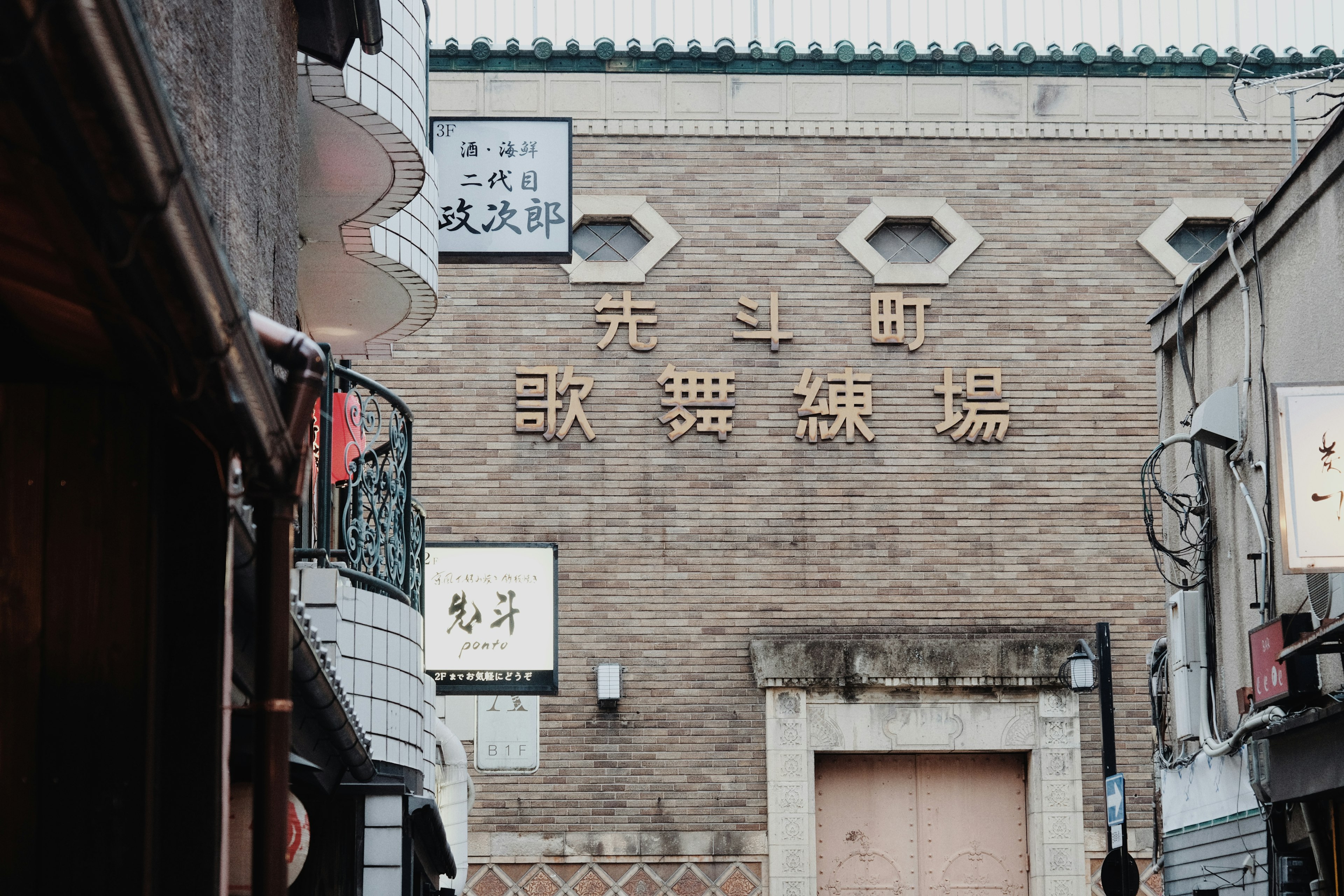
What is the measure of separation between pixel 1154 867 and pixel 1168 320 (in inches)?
277

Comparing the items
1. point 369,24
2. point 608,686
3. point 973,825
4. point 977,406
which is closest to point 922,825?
point 973,825

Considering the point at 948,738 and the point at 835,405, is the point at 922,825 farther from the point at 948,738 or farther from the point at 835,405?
the point at 835,405

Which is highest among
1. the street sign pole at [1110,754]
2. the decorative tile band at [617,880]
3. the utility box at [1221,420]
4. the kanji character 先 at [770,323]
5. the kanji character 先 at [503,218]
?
the kanji character 先 at [770,323]

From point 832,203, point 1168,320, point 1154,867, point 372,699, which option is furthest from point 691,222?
point 372,699

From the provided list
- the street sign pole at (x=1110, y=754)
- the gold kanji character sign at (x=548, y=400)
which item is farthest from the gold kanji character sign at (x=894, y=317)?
the street sign pole at (x=1110, y=754)

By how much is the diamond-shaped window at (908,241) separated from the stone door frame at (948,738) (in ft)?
17.4

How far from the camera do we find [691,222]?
20.5 metres

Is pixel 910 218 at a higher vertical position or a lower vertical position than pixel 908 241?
higher

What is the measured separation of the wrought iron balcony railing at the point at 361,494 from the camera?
373 inches

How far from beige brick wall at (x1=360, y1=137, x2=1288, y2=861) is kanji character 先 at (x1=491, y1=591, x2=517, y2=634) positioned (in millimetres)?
3564

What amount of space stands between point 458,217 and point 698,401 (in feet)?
23.4

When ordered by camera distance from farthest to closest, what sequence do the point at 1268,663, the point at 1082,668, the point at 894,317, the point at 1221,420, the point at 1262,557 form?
the point at 894,317, the point at 1082,668, the point at 1221,420, the point at 1262,557, the point at 1268,663

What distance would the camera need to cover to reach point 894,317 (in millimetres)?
20422

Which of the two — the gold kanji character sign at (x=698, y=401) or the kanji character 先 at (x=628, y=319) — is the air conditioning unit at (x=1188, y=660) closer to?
the gold kanji character sign at (x=698, y=401)
